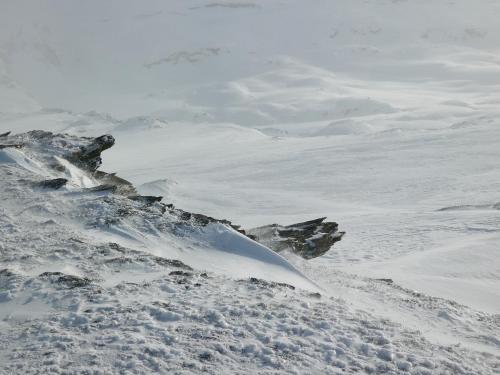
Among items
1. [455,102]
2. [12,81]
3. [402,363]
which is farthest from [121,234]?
[12,81]

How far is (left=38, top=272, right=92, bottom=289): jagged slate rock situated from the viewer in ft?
→ 26.1

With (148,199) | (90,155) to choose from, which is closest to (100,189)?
(148,199)

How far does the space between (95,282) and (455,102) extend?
15139cm

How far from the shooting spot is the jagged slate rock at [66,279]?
26.1ft

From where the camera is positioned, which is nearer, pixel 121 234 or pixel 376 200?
pixel 121 234

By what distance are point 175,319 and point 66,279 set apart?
1.94 metres

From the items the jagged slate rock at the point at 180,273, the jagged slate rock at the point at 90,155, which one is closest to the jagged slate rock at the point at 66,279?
the jagged slate rock at the point at 180,273

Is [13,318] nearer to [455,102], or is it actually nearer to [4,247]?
[4,247]

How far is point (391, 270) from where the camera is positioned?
14.9 metres

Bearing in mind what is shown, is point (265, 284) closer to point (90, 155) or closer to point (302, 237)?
point (302, 237)

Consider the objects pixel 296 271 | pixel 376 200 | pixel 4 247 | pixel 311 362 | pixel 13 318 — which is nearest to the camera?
pixel 311 362

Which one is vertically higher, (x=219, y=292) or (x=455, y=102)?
(x=455, y=102)

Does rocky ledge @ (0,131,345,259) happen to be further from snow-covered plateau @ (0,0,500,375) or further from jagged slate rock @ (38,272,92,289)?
jagged slate rock @ (38,272,92,289)

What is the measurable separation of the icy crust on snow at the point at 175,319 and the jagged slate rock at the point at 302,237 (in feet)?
7.15
